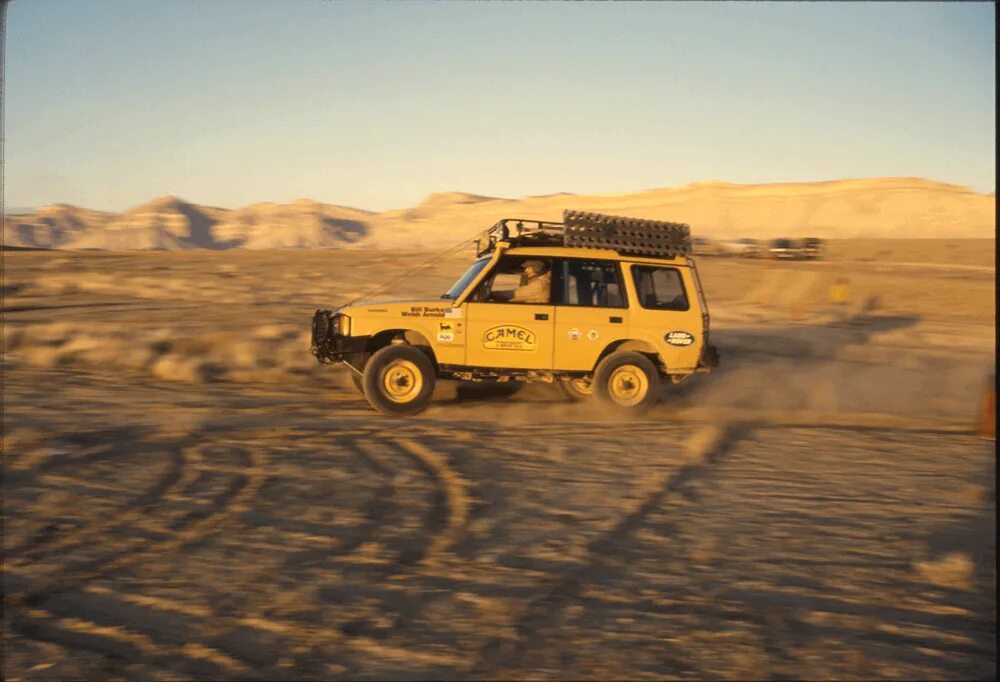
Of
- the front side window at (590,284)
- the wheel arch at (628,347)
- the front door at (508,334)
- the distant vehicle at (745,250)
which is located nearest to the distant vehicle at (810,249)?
the distant vehicle at (745,250)

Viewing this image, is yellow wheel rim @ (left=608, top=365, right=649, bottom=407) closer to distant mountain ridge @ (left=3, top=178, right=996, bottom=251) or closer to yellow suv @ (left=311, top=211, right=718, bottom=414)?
yellow suv @ (left=311, top=211, right=718, bottom=414)

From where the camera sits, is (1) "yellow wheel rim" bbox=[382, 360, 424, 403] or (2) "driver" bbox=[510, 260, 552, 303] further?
(2) "driver" bbox=[510, 260, 552, 303]

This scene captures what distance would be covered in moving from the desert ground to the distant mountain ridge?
7252 cm

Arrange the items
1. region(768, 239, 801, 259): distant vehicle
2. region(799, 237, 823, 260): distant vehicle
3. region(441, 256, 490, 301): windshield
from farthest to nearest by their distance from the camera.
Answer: region(799, 237, 823, 260): distant vehicle
region(768, 239, 801, 259): distant vehicle
region(441, 256, 490, 301): windshield

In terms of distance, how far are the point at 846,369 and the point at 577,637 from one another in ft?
43.4

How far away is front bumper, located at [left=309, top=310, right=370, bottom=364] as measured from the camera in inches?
436

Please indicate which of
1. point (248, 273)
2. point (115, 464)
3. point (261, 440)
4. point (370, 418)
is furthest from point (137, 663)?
point (248, 273)

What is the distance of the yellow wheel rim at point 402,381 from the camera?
35.9 feet

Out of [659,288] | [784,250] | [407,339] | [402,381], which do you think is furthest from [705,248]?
[402,381]

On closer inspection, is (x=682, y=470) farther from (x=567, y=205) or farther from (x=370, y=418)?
(x=567, y=205)

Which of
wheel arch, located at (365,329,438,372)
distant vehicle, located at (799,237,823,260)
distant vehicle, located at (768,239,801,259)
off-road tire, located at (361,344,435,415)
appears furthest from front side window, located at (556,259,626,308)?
distant vehicle, located at (799,237,823,260)

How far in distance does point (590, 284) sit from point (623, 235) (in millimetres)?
709

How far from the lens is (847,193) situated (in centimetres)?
9712

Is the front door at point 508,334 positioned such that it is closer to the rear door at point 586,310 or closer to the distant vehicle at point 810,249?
the rear door at point 586,310
